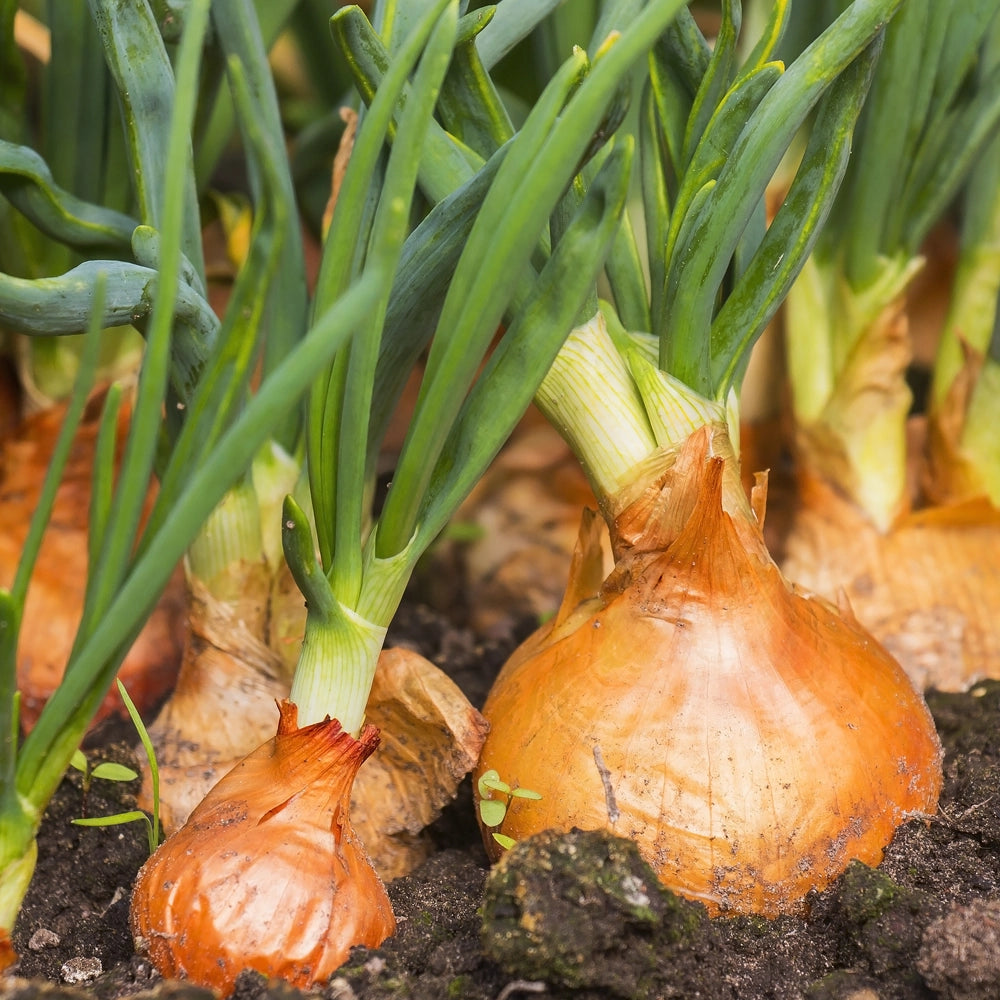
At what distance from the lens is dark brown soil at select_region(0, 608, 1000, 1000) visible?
0.59m

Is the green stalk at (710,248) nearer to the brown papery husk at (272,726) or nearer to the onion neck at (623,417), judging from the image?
the onion neck at (623,417)

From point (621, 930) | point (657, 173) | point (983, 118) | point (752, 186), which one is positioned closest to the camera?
point (621, 930)

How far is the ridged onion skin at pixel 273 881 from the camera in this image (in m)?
0.61

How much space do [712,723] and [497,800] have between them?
17cm

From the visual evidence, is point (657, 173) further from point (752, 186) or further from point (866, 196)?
point (866, 196)

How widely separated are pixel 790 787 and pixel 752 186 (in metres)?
0.43

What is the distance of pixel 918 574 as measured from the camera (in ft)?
3.68

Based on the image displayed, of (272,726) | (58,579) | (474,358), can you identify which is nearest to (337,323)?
(474,358)

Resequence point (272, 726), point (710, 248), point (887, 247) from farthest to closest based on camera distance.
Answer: point (887, 247)
point (272, 726)
point (710, 248)

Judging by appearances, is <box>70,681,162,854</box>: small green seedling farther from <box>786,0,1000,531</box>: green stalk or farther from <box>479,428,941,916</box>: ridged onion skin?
<box>786,0,1000,531</box>: green stalk

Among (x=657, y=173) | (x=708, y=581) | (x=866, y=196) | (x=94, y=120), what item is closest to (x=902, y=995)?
(x=708, y=581)

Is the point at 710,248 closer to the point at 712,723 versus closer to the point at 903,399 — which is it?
the point at 712,723

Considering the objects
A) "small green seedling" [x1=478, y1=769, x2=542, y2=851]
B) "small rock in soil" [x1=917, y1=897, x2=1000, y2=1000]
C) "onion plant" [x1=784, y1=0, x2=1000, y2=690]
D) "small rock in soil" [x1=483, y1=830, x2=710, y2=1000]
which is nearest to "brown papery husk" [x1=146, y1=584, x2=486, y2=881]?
"small green seedling" [x1=478, y1=769, x2=542, y2=851]

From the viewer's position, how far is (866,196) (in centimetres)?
105
